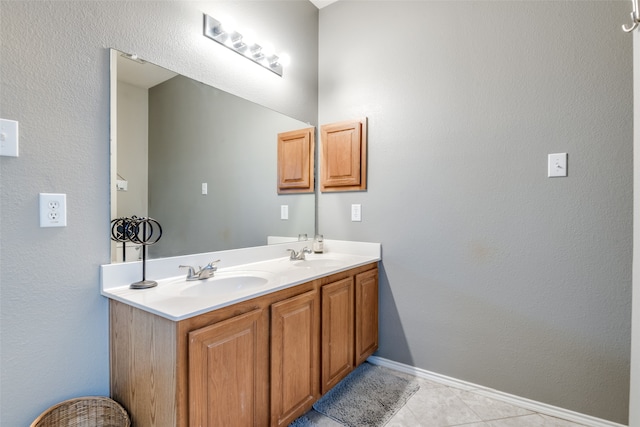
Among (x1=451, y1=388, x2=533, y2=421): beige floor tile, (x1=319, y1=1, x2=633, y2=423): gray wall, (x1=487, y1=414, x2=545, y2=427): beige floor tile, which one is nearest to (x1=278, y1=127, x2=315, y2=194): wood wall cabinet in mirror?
(x1=319, y1=1, x2=633, y2=423): gray wall

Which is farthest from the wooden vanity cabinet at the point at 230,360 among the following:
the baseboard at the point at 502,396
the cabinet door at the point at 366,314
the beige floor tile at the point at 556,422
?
the beige floor tile at the point at 556,422

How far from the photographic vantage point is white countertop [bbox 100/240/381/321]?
101cm

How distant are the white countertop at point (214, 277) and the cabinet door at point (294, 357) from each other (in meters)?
0.13

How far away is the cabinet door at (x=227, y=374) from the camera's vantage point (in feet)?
3.12

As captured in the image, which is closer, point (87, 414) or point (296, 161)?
point (87, 414)

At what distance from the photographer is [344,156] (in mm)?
2172

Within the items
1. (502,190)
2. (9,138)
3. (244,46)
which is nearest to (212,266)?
(9,138)

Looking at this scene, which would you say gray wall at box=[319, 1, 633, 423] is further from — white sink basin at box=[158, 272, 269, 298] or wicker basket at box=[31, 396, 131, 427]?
wicker basket at box=[31, 396, 131, 427]

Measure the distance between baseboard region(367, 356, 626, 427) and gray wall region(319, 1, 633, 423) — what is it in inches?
1.4

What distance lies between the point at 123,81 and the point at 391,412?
204cm

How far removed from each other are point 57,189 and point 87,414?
837 mm

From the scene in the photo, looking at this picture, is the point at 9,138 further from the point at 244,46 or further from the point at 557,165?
the point at 557,165

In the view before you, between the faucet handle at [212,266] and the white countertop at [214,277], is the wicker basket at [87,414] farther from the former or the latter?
the faucet handle at [212,266]

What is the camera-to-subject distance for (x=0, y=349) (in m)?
0.94
